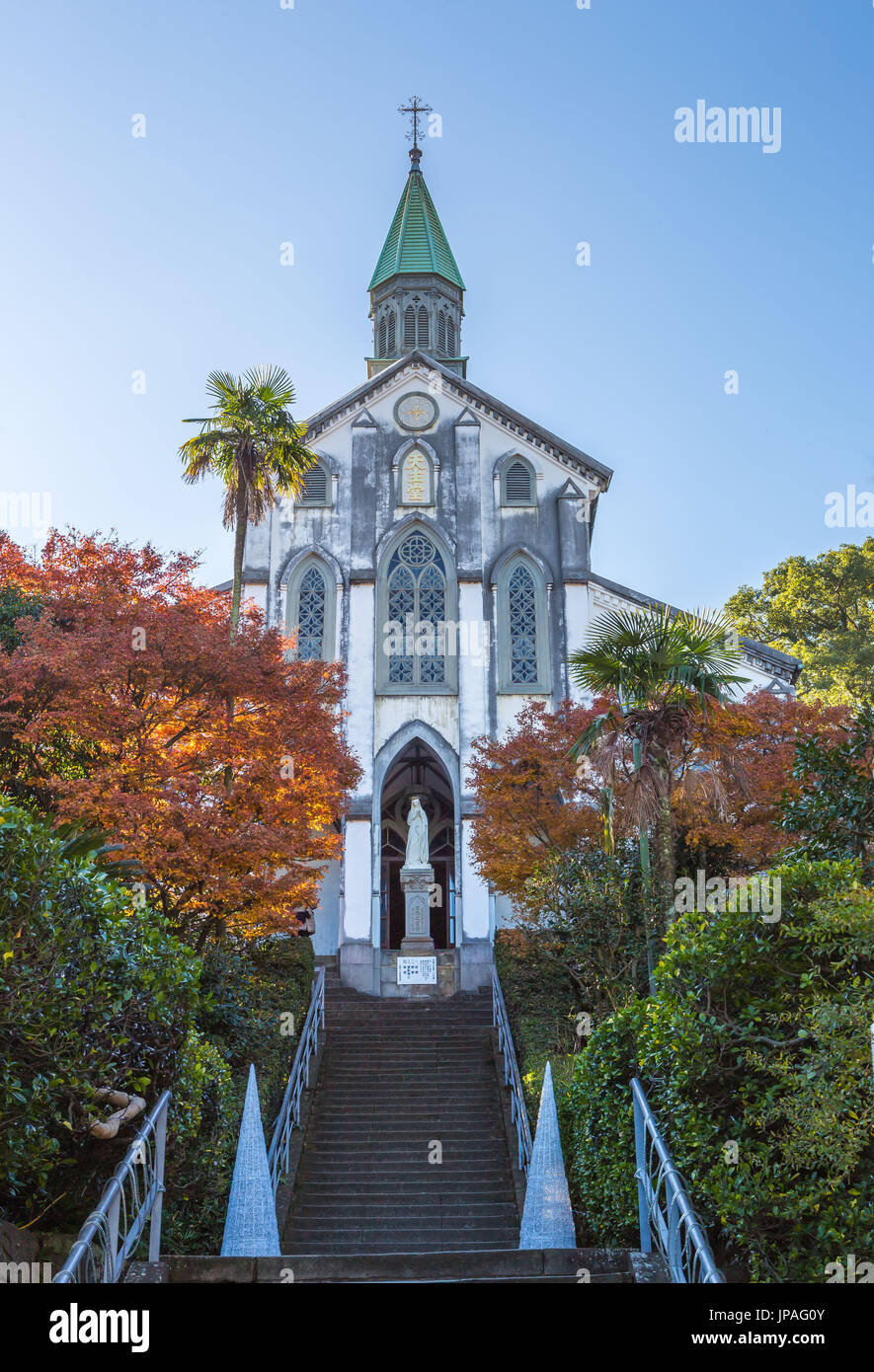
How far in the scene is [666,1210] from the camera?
8812 mm

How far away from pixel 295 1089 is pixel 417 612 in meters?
14.6

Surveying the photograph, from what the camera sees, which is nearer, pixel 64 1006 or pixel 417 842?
pixel 64 1006

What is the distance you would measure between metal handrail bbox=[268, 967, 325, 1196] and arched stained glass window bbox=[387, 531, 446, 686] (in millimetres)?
9447

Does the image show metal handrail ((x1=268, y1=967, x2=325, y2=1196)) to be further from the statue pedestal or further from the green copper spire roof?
the green copper spire roof

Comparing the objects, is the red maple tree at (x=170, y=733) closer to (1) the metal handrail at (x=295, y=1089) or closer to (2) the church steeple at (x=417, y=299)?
(1) the metal handrail at (x=295, y=1089)

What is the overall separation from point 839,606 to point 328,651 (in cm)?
1639

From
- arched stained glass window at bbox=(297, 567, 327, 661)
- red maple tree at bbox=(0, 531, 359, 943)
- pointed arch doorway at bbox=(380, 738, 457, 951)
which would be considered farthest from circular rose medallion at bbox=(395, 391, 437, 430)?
red maple tree at bbox=(0, 531, 359, 943)

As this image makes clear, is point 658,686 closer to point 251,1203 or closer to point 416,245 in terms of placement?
point 251,1203

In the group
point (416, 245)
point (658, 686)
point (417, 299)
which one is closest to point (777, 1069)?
point (658, 686)

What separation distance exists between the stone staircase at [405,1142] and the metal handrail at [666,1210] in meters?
2.12

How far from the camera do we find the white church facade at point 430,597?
27.1 m

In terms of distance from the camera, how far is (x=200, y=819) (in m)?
15.3

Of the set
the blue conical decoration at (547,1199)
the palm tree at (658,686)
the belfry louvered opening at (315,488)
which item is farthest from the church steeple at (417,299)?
the blue conical decoration at (547,1199)
